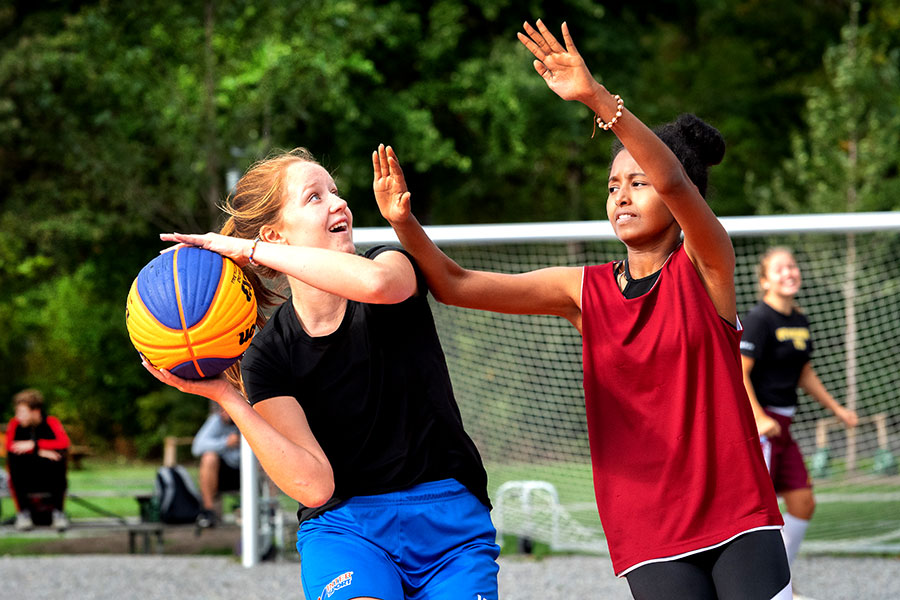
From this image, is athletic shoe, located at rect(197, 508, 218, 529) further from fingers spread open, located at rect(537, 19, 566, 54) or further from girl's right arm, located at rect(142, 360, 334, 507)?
fingers spread open, located at rect(537, 19, 566, 54)

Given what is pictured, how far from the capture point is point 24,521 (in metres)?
9.28

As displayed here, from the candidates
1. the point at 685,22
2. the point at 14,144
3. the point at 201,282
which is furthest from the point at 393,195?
the point at 685,22

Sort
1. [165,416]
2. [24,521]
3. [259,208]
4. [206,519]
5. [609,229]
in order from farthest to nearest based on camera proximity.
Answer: [165,416]
[206,519]
[24,521]
[609,229]
[259,208]

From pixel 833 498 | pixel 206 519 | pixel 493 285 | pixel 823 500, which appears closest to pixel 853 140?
pixel 833 498

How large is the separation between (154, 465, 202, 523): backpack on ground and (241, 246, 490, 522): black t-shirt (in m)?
7.22

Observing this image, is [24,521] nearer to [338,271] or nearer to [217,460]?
[217,460]

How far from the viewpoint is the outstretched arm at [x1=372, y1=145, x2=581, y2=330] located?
319 cm

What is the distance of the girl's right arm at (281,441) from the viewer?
2.73m

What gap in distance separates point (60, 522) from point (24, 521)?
1.01 ft

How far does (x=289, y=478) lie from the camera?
2.76m

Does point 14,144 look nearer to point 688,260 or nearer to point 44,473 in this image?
point 44,473

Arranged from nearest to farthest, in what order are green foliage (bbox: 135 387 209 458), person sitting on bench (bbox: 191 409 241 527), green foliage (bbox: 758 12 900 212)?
person sitting on bench (bbox: 191 409 241 527) → green foliage (bbox: 758 12 900 212) → green foliage (bbox: 135 387 209 458)

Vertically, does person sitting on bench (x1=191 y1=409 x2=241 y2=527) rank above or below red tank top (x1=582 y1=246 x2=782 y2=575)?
below

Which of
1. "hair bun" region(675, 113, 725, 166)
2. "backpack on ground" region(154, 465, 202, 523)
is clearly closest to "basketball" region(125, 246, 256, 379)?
"hair bun" region(675, 113, 725, 166)
